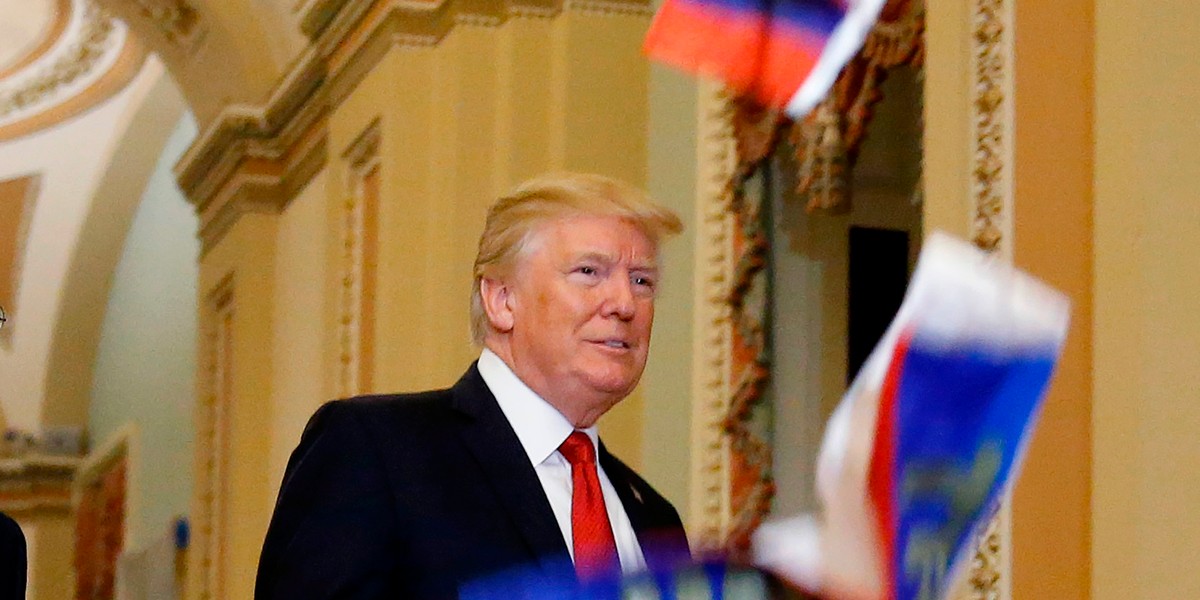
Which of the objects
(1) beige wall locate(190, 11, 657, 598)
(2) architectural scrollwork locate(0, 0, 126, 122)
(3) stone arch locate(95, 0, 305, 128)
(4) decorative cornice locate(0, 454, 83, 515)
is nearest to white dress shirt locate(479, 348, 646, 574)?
(1) beige wall locate(190, 11, 657, 598)

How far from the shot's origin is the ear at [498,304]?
268 cm

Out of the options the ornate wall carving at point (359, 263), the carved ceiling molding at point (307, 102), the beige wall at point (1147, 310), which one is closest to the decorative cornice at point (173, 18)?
the carved ceiling molding at point (307, 102)

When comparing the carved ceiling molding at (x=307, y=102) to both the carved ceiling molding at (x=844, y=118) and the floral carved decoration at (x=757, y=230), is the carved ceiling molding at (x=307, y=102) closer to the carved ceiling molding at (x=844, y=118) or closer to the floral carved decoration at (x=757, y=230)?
the floral carved decoration at (x=757, y=230)

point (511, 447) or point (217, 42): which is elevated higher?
point (217, 42)

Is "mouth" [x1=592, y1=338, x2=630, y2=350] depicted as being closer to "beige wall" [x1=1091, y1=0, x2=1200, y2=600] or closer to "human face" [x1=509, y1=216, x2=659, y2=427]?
"human face" [x1=509, y1=216, x2=659, y2=427]

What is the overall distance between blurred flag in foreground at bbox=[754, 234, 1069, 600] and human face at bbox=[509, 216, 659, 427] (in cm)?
101

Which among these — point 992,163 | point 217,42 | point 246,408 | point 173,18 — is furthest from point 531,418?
point 173,18

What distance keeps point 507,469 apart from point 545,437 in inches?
3.9

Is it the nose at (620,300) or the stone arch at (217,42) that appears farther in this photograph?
the stone arch at (217,42)

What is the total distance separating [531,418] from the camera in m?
2.62

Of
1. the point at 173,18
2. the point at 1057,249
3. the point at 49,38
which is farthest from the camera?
the point at 49,38

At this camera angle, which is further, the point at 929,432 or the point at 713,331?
the point at 713,331

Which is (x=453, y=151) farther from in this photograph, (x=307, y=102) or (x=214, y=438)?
(x=214, y=438)

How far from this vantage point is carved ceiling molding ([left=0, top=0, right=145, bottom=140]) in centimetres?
1412
